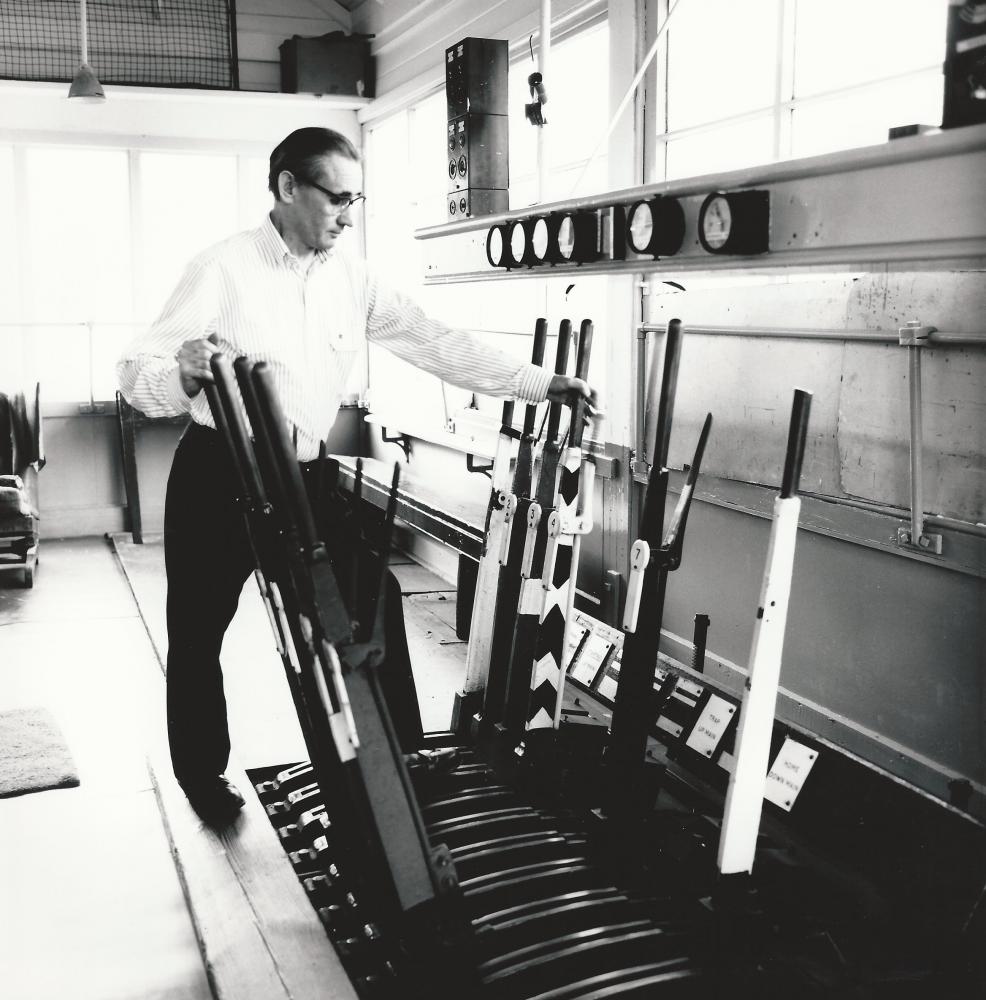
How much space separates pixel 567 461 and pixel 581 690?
103cm

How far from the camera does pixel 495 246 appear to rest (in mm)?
3553

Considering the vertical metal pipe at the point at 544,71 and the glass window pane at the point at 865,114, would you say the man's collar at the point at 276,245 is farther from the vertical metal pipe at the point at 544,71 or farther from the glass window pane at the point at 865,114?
the glass window pane at the point at 865,114

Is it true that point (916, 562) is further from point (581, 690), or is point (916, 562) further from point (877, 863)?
point (581, 690)

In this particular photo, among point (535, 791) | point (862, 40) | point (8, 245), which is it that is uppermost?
point (862, 40)

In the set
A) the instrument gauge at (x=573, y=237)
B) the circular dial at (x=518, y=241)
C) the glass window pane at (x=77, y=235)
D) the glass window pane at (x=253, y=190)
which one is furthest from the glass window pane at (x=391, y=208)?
the instrument gauge at (x=573, y=237)

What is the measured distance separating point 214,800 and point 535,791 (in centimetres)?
90

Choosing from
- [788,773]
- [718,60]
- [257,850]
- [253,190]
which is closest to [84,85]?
[253,190]

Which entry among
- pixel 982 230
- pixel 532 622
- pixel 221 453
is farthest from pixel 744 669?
pixel 982 230

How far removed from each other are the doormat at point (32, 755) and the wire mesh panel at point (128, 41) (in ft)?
13.8

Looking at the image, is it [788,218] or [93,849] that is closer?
[788,218]

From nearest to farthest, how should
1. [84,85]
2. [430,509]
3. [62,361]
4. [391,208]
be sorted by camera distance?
[430,509] → [84,85] → [391,208] → [62,361]

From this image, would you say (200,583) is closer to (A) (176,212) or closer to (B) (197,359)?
(B) (197,359)

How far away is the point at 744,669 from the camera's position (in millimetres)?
3500

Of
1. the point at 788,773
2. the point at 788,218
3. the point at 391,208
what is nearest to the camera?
the point at 788,218
